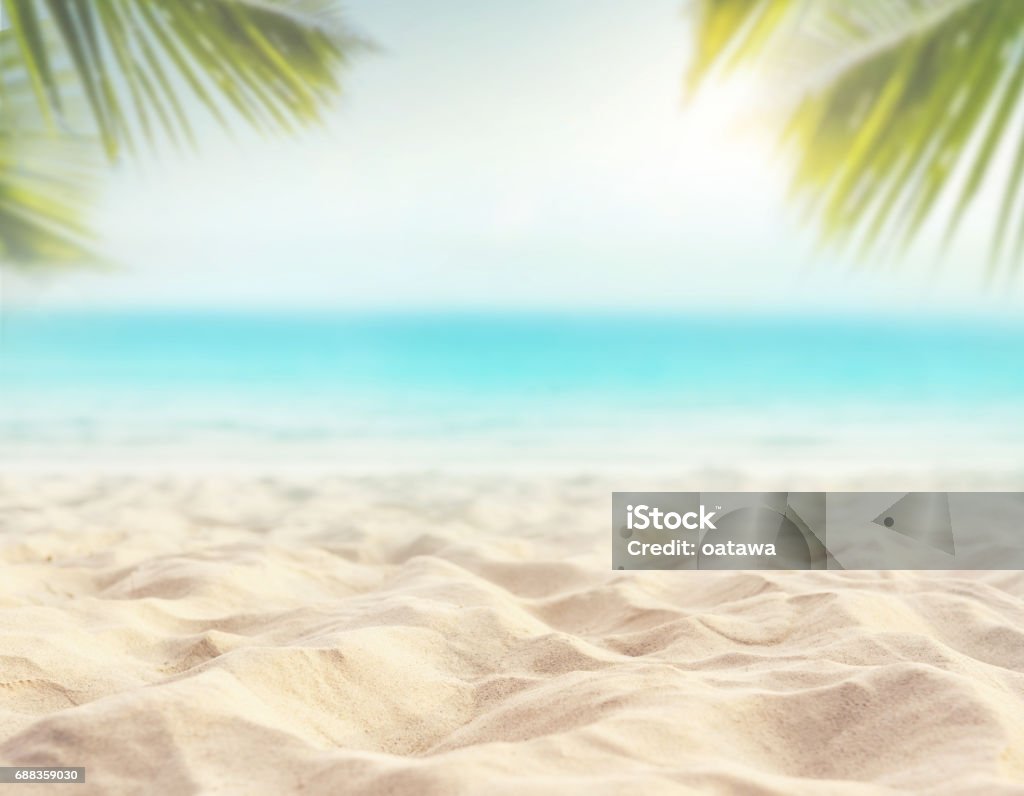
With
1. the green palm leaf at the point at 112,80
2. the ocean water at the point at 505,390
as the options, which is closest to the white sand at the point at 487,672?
the green palm leaf at the point at 112,80

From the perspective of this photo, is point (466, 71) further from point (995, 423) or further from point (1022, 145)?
point (1022, 145)

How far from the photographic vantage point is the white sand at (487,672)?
904mm

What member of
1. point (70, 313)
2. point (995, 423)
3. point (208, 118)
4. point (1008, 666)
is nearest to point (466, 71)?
point (208, 118)

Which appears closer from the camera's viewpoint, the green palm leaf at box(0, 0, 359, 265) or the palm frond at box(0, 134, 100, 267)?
the green palm leaf at box(0, 0, 359, 265)

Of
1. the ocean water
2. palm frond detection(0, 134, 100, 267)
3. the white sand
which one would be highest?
the ocean water

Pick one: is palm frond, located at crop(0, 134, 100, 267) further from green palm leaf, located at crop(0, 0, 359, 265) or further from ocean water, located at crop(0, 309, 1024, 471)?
ocean water, located at crop(0, 309, 1024, 471)

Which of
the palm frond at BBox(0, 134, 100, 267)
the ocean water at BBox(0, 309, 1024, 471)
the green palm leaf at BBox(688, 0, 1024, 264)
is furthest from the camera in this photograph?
the ocean water at BBox(0, 309, 1024, 471)

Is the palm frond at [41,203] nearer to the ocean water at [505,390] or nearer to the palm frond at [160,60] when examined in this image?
the palm frond at [160,60]

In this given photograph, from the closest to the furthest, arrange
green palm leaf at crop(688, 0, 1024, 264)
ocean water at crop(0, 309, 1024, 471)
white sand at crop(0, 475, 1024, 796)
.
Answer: green palm leaf at crop(688, 0, 1024, 264), white sand at crop(0, 475, 1024, 796), ocean water at crop(0, 309, 1024, 471)

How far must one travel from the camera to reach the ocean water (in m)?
6.20

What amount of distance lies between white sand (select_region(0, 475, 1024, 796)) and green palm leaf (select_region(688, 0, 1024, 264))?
59cm

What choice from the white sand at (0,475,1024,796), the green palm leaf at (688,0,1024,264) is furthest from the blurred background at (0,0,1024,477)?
the white sand at (0,475,1024,796)

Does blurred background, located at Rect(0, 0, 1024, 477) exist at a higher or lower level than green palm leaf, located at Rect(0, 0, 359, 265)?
higher

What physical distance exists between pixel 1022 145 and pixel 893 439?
22.1 ft
